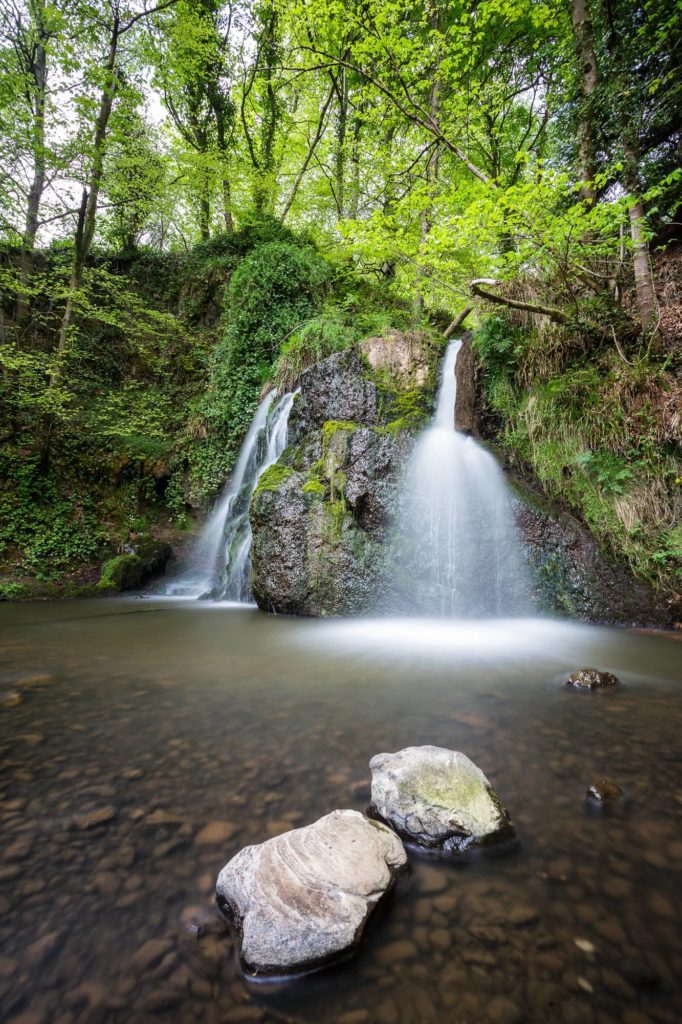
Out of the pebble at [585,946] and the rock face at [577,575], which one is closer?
the pebble at [585,946]

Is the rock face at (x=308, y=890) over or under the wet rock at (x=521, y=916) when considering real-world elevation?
over

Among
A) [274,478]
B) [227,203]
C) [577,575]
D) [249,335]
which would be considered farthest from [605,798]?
[227,203]

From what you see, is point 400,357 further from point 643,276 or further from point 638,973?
point 638,973

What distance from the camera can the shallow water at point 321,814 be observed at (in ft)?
3.47

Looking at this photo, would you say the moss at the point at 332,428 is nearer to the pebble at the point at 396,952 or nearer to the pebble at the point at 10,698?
the pebble at the point at 10,698

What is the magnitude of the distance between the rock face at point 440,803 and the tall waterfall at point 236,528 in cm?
561

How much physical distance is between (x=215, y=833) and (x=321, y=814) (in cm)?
42

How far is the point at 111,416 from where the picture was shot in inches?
407

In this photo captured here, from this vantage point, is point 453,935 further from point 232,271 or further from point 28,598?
point 232,271

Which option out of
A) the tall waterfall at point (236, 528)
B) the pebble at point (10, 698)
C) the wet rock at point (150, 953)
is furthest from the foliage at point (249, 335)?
the wet rock at point (150, 953)

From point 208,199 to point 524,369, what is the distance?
535 inches

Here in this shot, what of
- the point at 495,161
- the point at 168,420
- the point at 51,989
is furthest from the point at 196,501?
the point at 495,161

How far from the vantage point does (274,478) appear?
6.54 meters

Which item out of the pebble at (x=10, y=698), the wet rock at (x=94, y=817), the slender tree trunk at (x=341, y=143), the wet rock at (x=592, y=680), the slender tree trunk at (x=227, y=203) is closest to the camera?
the wet rock at (x=94, y=817)
